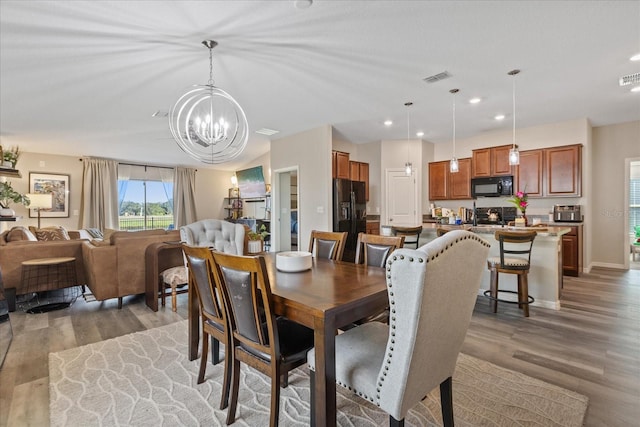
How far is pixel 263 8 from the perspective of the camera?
223 centimetres

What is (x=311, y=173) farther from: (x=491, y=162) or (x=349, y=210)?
(x=491, y=162)

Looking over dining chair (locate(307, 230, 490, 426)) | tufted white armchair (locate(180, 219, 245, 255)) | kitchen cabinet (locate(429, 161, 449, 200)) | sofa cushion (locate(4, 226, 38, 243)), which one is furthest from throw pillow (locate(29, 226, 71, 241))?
kitchen cabinet (locate(429, 161, 449, 200))

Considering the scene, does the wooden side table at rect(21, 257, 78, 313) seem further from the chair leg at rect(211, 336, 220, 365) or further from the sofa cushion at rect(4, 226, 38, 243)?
the chair leg at rect(211, 336, 220, 365)

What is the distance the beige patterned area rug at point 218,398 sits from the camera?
5.48 ft

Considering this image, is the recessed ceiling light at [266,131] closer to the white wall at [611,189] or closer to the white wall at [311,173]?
the white wall at [311,173]

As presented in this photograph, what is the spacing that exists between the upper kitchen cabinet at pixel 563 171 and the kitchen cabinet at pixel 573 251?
67 cm

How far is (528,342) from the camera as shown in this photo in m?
2.57

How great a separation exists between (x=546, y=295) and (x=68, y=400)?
4472 mm

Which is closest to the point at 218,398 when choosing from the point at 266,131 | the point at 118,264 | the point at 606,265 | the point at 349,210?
the point at 118,264

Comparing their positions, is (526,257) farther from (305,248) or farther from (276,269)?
(305,248)

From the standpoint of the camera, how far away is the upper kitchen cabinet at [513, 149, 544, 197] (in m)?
5.37

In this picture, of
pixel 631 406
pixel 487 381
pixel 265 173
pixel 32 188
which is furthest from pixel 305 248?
pixel 32 188

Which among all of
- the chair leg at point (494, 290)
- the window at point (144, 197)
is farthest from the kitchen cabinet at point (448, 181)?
the window at point (144, 197)

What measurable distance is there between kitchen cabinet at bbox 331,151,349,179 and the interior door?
3.69ft
